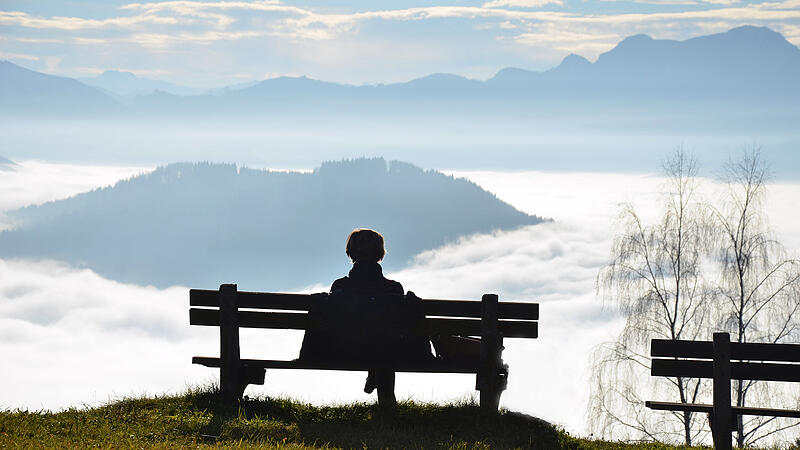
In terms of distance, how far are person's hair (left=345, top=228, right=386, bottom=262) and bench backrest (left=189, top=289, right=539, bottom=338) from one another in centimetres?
51

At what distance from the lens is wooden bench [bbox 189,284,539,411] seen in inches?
307

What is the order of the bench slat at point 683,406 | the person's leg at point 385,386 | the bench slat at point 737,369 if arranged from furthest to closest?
the person's leg at point 385,386, the bench slat at point 683,406, the bench slat at point 737,369

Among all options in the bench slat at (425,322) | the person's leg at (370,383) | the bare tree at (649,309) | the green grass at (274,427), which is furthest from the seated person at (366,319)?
the bare tree at (649,309)

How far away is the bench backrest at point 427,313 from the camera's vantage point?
7.80 m

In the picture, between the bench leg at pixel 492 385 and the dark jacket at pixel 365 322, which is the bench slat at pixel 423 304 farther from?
the bench leg at pixel 492 385

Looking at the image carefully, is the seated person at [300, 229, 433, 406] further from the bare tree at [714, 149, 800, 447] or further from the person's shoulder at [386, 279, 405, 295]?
the bare tree at [714, 149, 800, 447]

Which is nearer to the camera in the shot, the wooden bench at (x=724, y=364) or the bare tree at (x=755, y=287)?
the wooden bench at (x=724, y=364)

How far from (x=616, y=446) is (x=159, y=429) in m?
4.18

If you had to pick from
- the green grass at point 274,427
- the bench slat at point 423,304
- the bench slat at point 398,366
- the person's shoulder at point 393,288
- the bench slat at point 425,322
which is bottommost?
the green grass at point 274,427

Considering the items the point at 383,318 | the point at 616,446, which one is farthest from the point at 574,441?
the point at 383,318

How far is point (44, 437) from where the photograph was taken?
708cm

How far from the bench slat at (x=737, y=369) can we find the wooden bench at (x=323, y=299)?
1.18 m

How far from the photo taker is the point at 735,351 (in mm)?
7344

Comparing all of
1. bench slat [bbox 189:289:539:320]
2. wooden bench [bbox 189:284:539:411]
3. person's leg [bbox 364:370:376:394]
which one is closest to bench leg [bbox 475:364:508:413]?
wooden bench [bbox 189:284:539:411]
